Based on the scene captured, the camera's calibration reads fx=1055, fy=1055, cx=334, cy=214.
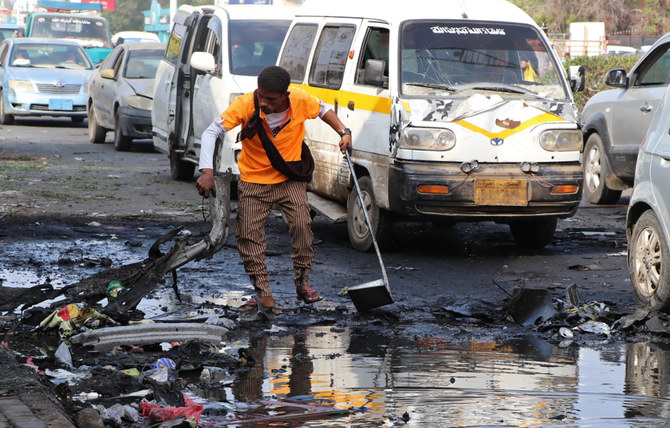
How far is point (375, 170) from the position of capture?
8922 millimetres

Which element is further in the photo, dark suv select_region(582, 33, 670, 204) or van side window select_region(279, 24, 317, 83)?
dark suv select_region(582, 33, 670, 204)

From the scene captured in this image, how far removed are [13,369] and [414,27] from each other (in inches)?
201

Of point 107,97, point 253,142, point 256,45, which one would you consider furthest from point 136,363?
point 107,97

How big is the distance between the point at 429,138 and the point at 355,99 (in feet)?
3.44

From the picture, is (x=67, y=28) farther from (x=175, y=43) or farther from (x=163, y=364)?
(x=163, y=364)

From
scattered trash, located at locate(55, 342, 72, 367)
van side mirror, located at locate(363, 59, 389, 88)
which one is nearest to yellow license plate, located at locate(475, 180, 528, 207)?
van side mirror, located at locate(363, 59, 389, 88)

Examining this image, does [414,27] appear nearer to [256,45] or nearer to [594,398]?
[256,45]

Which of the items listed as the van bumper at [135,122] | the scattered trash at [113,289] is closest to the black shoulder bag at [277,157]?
the scattered trash at [113,289]

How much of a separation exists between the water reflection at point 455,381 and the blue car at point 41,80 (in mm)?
17844

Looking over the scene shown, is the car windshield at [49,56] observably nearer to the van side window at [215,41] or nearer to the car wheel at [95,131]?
the car wheel at [95,131]

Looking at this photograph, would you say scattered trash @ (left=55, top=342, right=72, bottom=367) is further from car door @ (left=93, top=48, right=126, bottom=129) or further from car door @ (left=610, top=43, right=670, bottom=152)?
car door @ (left=93, top=48, right=126, bottom=129)

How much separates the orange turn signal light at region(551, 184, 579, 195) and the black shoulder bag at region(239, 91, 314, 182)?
2.48m

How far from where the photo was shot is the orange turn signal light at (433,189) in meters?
8.41

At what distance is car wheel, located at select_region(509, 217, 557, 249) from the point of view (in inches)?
373
